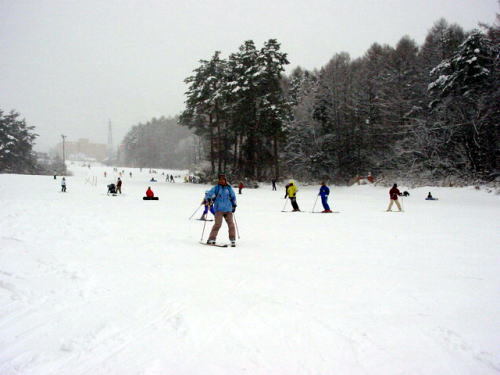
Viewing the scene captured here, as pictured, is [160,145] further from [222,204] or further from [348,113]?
[222,204]

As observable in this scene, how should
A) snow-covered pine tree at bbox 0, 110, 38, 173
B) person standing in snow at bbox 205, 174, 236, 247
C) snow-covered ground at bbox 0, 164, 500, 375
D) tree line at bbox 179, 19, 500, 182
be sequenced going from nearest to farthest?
snow-covered ground at bbox 0, 164, 500, 375 < person standing in snow at bbox 205, 174, 236, 247 < tree line at bbox 179, 19, 500, 182 < snow-covered pine tree at bbox 0, 110, 38, 173

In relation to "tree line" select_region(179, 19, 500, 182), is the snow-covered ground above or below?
below

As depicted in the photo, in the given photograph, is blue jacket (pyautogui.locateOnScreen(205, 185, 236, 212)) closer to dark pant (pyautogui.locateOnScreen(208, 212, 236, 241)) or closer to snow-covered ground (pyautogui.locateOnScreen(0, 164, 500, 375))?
dark pant (pyautogui.locateOnScreen(208, 212, 236, 241))

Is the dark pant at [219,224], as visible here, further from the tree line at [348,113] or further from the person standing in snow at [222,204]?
the tree line at [348,113]

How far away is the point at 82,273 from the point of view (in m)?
5.72

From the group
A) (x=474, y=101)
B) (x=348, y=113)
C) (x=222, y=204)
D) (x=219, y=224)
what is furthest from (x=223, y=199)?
(x=348, y=113)

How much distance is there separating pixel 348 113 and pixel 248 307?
41.2 metres

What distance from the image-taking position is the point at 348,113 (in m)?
42.0

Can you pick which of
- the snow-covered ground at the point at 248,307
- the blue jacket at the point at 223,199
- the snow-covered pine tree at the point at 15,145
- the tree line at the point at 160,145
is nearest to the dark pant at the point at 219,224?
the blue jacket at the point at 223,199

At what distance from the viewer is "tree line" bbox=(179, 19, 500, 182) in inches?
1170

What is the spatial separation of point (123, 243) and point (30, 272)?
299 centimetres

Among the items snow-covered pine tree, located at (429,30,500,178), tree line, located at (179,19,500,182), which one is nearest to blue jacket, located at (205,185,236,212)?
snow-covered pine tree, located at (429,30,500,178)

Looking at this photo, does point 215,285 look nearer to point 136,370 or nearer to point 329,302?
point 329,302

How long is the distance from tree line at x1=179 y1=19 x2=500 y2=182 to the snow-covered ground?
2430cm
